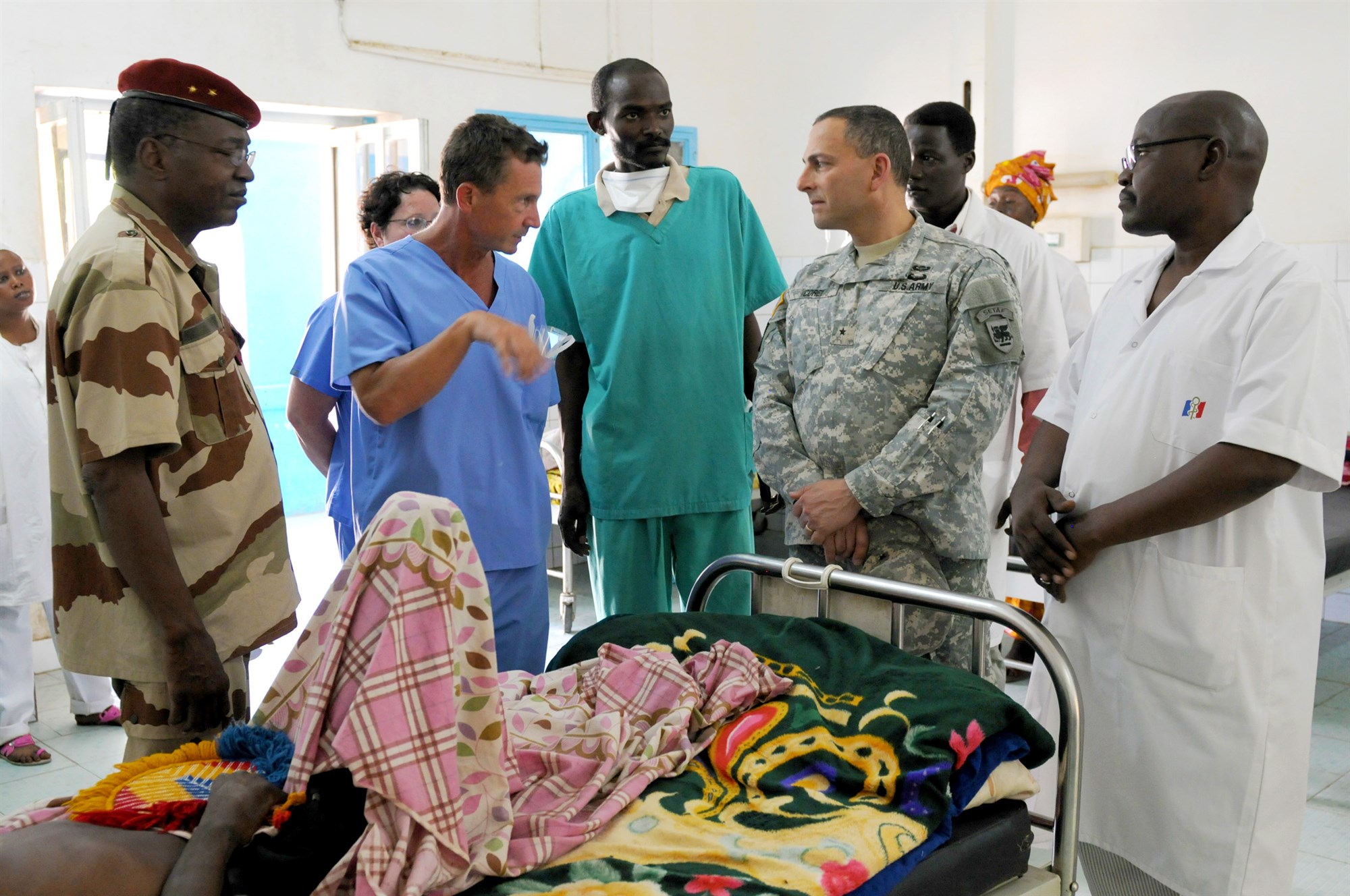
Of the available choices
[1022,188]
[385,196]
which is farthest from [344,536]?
[1022,188]

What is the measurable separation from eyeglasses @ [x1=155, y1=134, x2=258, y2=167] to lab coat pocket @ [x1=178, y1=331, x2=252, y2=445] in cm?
31

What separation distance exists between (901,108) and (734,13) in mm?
1460

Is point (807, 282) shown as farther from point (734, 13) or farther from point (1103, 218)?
point (734, 13)

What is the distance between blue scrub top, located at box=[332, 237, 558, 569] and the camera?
221 cm

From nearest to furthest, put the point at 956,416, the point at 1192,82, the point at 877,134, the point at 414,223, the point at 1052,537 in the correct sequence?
1. the point at 1052,537
2. the point at 956,416
3. the point at 877,134
4. the point at 414,223
5. the point at 1192,82

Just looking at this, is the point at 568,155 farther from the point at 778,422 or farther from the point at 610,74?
the point at 778,422

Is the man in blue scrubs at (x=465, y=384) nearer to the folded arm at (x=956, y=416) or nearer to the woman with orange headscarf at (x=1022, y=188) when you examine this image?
the folded arm at (x=956, y=416)

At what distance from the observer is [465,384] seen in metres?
2.26

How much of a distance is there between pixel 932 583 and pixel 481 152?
4.37 feet

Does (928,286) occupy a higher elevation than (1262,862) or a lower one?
higher

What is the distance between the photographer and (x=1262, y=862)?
1.88 m

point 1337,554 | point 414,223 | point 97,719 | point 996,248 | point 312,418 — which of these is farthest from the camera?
point 97,719

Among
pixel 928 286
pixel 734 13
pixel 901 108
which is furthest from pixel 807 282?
pixel 734 13

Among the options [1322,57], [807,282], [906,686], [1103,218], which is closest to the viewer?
[906,686]
